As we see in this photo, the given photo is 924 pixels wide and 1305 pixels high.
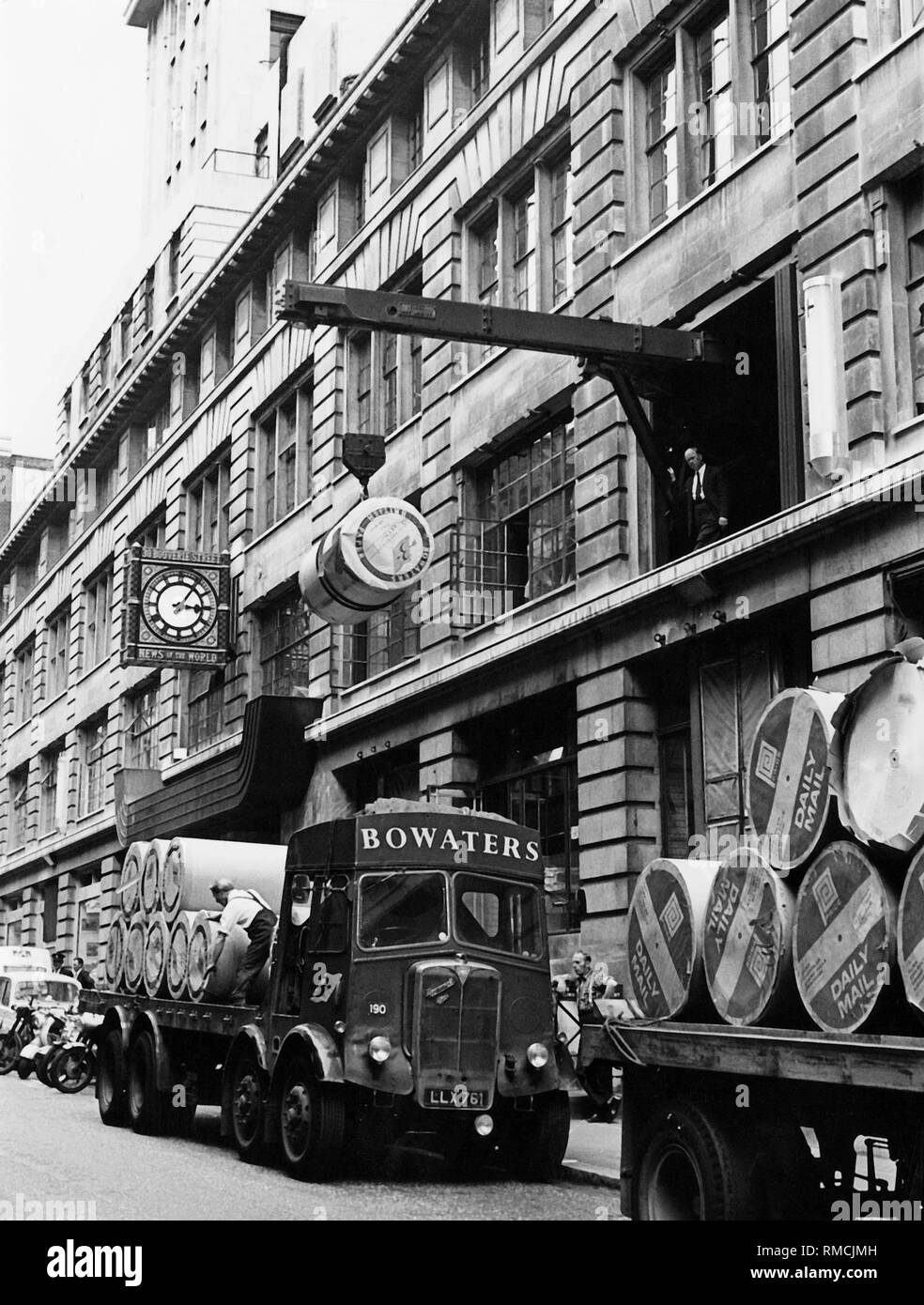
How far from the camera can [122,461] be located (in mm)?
46594

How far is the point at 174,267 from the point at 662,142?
23636mm

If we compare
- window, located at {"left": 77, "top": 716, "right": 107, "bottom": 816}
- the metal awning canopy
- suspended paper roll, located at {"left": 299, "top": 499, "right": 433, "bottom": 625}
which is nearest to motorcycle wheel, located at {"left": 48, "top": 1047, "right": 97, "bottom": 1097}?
suspended paper roll, located at {"left": 299, "top": 499, "right": 433, "bottom": 625}

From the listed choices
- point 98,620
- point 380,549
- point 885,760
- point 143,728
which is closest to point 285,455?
point 380,549

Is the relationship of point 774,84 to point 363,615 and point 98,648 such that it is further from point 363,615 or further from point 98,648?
point 98,648

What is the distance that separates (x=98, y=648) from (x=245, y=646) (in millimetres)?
15299

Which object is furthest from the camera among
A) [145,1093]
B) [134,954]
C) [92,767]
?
[92,767]

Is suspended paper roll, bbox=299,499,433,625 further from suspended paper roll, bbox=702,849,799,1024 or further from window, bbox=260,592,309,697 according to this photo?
suspended paper roll, bbox=702,849,799,1024

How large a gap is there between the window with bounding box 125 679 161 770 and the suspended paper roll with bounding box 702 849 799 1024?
33.8 meters

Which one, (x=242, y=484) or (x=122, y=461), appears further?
(x=122, y=461)

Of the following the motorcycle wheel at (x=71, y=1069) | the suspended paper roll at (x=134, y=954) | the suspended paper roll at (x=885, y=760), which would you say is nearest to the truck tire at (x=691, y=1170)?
the suspended paper roll at (x=885, y=760)

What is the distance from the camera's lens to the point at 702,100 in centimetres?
2027

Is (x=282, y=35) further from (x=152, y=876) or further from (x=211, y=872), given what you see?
(x=211, y=872)

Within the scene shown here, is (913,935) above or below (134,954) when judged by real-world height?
above

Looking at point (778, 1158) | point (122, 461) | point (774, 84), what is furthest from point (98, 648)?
point (778, 1158)
